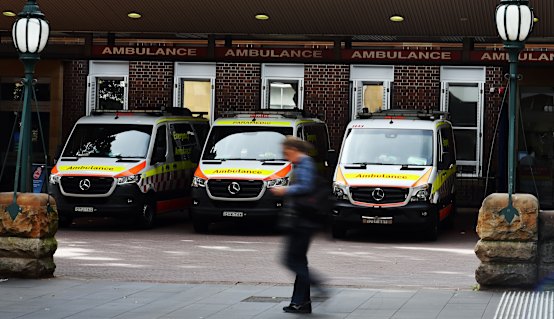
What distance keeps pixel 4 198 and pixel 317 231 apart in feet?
15.0

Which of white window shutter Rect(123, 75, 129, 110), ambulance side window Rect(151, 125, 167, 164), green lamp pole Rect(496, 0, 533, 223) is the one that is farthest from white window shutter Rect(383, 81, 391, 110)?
green lamp pole Rect(496, 0, 533, 223)

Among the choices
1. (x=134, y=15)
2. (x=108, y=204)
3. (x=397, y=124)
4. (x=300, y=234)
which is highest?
(x=134, y=15)

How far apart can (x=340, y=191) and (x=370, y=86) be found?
36.8 feet

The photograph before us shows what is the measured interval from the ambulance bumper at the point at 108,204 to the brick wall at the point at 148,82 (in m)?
10.2

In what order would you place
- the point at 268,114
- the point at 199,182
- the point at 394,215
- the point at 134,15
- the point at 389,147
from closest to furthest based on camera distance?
the point at 394,215 → the point at 389,147 → the point at 199,182 → the point at 268,114 → the point at 134,15

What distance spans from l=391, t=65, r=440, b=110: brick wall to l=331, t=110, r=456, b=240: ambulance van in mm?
7763

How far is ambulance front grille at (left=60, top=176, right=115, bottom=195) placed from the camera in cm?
2155

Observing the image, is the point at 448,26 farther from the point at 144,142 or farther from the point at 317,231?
the point at 317,231

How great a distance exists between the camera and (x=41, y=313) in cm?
1099

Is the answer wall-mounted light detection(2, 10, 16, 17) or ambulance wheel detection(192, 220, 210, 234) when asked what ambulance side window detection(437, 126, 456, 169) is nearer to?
ambulance wheel detection(192, 220, 210, 234)

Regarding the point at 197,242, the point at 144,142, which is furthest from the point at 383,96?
the point at 197,242

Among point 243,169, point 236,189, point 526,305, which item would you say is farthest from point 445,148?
point 526,305

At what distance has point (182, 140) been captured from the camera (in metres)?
24.0

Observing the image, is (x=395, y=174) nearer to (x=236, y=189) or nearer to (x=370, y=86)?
(x=236, y=189)
